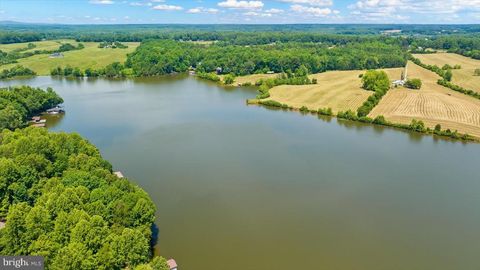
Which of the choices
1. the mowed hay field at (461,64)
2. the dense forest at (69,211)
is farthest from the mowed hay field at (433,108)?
the dense forest at (69,211)

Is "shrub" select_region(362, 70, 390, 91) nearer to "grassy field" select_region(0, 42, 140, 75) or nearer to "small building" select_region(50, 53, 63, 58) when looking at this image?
"grassy field" select_region(0, 42, 140, 75)

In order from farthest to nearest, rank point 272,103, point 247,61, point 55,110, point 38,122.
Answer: point 247,61
point 272,103
point 55,110
point 38,122

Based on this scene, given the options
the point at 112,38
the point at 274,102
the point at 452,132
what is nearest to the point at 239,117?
the point at 274,102

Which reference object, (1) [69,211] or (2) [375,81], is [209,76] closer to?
(2) [375,81]

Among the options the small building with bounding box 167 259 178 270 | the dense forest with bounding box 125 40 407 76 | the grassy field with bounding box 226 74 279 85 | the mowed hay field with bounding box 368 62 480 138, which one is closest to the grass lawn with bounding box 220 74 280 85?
the grassy field with bounding box 226 74 279 85

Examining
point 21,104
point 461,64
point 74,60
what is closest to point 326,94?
point 21,104

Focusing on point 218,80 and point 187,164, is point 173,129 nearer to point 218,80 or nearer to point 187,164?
point 187,164
